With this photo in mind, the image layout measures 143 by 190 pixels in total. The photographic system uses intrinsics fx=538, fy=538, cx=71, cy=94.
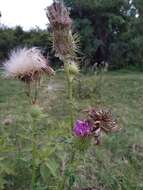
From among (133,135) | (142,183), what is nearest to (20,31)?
(133,135)

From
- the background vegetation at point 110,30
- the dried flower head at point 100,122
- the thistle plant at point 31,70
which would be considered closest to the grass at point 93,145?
the thistle plant at point 31,70

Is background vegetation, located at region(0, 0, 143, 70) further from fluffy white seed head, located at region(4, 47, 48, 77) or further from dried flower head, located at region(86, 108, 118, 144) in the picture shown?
dried flower head, located at region(86, 108, 118, 144)

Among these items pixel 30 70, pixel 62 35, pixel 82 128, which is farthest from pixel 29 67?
pixel 82 128

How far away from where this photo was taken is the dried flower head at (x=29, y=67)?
2177mm

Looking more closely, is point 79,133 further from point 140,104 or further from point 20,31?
point 20,31

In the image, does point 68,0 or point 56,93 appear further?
point 68,0

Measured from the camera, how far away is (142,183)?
4176 millimetres

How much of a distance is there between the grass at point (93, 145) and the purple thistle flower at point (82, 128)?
0.20 metres

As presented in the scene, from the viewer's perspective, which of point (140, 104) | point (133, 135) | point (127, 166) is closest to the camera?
point (127, 166)

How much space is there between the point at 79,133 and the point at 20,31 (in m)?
13.0

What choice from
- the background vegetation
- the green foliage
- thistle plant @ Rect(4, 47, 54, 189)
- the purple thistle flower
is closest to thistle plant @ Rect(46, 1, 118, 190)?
the purple thistle flower

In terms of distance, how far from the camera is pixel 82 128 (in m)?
2.06

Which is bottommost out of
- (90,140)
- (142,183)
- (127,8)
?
(142,183)

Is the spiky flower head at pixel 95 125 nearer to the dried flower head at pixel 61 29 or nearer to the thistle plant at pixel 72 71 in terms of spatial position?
the thistle plant at pixel 72 71
